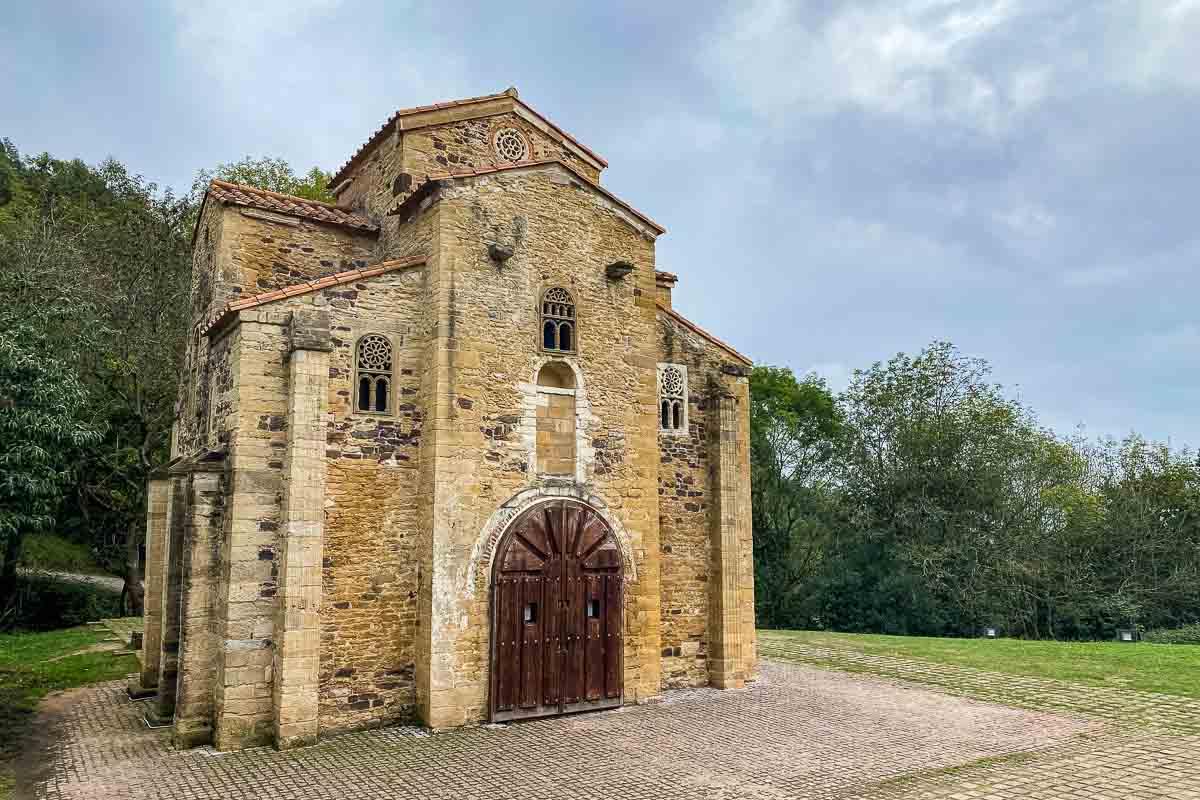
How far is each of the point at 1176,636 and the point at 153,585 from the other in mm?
27342

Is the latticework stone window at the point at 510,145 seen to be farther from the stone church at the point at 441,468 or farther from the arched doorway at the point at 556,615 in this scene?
the arched doorway at the point at 556,615

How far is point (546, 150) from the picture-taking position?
15156 mm

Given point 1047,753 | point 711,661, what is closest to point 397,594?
point 711,661

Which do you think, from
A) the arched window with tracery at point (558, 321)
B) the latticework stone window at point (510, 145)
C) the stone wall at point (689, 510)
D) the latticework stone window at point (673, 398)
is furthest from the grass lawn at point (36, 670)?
the latticework stone window at point (510, 145)

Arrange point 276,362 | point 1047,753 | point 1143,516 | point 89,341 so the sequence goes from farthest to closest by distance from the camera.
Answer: point 1143,516, point 89,341, point 276,362, point 1047,753

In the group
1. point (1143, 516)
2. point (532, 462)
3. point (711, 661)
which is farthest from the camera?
point (1143, 516)

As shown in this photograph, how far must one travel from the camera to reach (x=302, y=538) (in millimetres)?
10242

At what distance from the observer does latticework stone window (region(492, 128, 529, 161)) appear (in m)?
14.5

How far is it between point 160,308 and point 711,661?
19.5 m

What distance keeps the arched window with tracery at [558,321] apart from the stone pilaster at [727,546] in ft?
11.0

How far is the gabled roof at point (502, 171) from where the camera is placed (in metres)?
11.6

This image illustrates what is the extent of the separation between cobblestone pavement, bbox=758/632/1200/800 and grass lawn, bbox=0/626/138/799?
10.4 metres

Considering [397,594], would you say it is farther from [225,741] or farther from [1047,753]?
[1047,753]

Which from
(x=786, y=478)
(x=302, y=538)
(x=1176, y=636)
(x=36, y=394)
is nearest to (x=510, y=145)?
(x=302, y=538)
